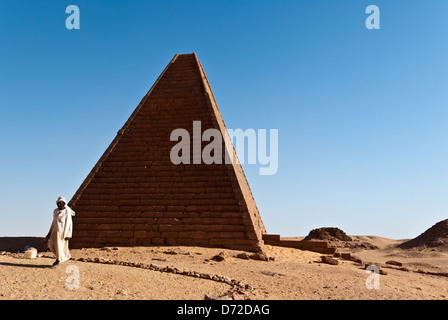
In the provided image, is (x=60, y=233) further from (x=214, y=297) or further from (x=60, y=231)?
(x=214, y=297)

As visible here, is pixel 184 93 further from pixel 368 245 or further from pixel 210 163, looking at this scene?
pixel 368 245

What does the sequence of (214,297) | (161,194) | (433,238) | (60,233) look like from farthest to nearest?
(433,238)
(161,194)
(60,233)
(214,297)

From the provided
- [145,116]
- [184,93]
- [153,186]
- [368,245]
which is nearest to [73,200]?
[153,186]

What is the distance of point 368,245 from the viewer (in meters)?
27.2

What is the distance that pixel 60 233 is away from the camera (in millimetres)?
6707

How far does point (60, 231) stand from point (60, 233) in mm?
35

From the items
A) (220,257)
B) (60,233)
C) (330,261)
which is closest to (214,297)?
(60,233)

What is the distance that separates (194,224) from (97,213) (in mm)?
3144

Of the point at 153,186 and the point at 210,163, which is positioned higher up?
the point at 210,163

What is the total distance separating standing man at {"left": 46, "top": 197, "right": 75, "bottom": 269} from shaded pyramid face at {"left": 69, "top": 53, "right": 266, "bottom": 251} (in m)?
4.35

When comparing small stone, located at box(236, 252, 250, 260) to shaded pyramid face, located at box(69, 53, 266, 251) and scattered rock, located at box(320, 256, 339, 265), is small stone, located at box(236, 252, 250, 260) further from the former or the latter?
scattered rock, located at box(320, 256, 339, 265)

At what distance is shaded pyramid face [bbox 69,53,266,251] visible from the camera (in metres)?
10.9

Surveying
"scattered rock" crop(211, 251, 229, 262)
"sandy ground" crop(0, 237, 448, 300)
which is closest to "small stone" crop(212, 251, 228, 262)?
"scattered rock" crop(211, 251, 229, 262)
